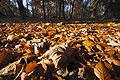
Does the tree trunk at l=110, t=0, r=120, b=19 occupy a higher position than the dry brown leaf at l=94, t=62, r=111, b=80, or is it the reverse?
the tree trunk at l=110, t=0, r=120, b=19

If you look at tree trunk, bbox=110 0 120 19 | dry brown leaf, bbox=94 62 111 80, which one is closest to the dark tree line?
tree trunk, bbox=110 0 120 19

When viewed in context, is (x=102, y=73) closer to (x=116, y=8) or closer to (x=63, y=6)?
(x=63, y=6)

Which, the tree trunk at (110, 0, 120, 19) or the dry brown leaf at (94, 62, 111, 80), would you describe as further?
the tree trunk at (110, 0, 120, 19)

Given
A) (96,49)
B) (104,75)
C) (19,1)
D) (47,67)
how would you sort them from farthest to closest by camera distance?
(19,1) < (96,49) < (47,67) < (104,75)

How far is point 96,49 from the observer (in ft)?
2.74

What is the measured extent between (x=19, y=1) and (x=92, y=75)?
391 inches

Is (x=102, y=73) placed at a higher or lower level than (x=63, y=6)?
lower

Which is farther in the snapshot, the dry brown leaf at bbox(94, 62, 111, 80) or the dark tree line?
the dark tree line

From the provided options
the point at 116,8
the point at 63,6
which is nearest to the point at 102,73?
the point at 63,6

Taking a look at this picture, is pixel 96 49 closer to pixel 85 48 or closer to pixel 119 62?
pixel 85 48

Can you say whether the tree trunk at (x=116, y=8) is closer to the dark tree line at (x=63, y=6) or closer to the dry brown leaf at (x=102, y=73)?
the dark tree line at (x=63, y=6)

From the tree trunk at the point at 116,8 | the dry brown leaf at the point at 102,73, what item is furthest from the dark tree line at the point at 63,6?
the dry brown leaf at the point at 102,73

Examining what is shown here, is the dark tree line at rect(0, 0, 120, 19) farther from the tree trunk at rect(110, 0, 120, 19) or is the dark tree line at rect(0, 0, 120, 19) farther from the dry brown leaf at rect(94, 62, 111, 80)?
the dry brown leaf at rect(94, 62, 111, 80)

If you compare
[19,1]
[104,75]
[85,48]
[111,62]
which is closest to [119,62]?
[111,62]
